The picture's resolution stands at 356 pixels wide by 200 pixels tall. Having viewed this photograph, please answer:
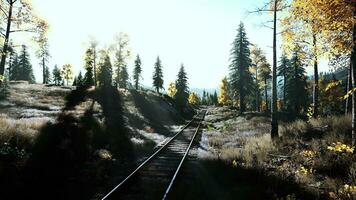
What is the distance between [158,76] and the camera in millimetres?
82562

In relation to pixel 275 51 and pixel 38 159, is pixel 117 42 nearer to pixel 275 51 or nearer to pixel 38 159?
pixel 275 51

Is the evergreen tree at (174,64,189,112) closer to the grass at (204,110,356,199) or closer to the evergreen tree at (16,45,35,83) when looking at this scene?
Answer: the evergreen tree at (16,45,35,83)

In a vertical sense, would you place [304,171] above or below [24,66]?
below

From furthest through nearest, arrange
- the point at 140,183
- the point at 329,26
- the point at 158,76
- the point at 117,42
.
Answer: the point at 158,76
the point at 117,42
the point at 140,183
the point at 329,26

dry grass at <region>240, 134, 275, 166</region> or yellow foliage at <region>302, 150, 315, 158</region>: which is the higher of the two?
yellow foliage at <region>302, 150, 315, 158</region>

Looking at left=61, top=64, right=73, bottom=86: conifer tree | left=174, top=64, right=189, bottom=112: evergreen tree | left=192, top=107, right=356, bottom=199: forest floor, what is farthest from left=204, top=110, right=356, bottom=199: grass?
left=61, top=64, right=73, bottom=86: conifer tree

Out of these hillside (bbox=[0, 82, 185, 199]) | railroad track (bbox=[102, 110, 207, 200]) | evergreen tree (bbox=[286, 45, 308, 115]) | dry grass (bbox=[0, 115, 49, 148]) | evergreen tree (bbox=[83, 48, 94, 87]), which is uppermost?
evergreen tree (bbox=[83, 48, 94, 87])

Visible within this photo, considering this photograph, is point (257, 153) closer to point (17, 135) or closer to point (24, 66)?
point (17, 135)

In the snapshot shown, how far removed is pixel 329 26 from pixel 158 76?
7381 cm

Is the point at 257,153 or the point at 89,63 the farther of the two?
the point at 89,63

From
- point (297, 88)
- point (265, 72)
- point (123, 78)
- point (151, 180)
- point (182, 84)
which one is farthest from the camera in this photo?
point (123, 78)

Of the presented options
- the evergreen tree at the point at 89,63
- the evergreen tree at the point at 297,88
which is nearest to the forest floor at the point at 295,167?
the evergreen tree at the point at 297,88

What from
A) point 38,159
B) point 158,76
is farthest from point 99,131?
point 158,76

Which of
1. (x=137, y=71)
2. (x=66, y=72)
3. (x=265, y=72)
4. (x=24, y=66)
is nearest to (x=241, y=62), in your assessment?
(x=265, y=72)
